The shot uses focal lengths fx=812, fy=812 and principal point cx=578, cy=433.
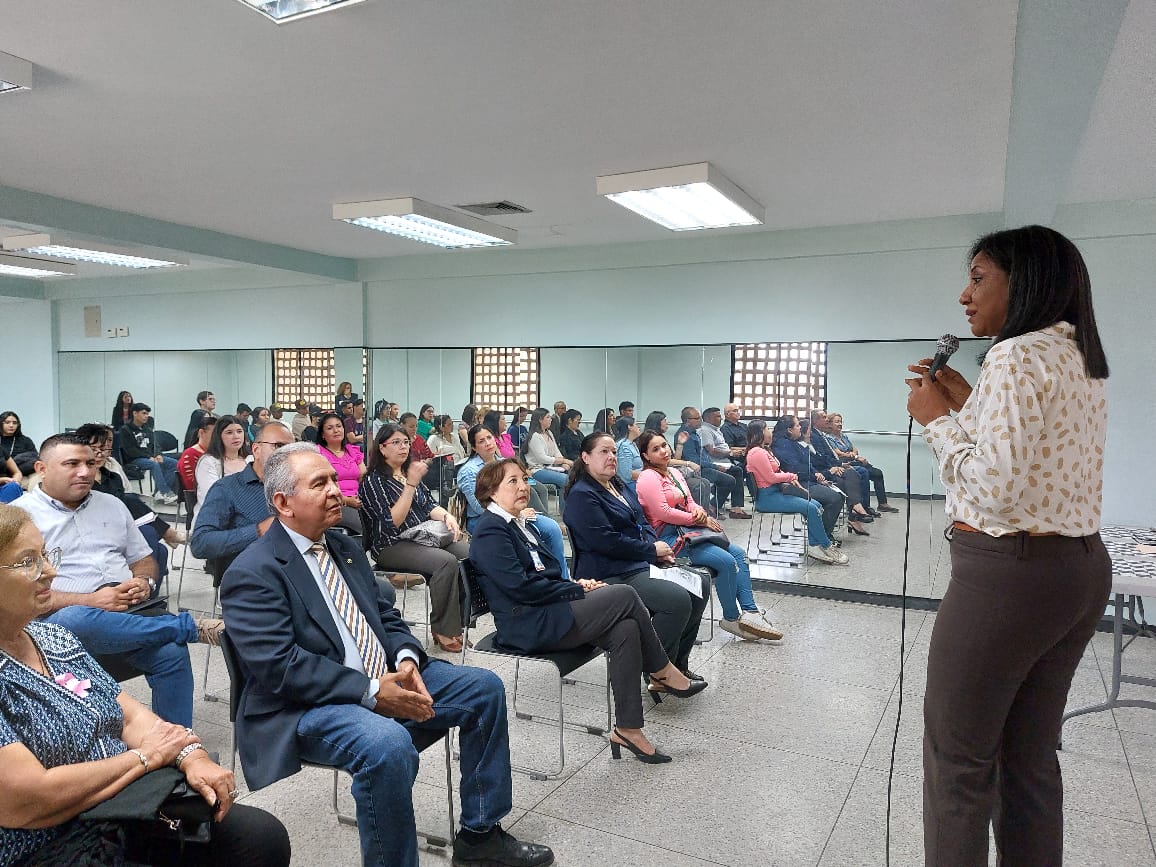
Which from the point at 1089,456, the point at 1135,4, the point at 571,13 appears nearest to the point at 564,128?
the point at 571,13

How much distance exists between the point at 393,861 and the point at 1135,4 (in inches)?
129

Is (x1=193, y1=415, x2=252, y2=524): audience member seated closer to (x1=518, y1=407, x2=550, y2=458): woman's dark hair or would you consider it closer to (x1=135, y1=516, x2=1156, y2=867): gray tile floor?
(x1=135, y1=516, x2=1156, y2=867): gray tile floor

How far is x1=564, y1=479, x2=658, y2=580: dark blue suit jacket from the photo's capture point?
3766mm

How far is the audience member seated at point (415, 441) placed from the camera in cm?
713

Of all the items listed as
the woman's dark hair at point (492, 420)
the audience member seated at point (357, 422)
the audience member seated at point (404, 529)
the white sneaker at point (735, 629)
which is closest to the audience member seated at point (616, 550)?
the white sneaker at point (735, 629)

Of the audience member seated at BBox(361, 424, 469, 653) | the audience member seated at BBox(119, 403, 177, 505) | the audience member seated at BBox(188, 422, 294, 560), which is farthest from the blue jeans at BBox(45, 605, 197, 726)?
the audience member seated at BBox(119, 403, 177, 505)

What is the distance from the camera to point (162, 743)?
1.71m

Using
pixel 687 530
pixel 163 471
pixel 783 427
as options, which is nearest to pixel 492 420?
pixel 783 427

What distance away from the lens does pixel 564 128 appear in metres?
3.70

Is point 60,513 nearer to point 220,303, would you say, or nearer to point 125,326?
point 220,303

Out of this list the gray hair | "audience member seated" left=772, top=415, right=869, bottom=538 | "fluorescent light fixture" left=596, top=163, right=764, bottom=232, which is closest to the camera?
the gray hair

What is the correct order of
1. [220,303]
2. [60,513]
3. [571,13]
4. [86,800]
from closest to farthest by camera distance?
[86,800], [571,13], [60,513], [220,303]

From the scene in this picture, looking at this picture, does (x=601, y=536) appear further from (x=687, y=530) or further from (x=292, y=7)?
(x=292, y=7)

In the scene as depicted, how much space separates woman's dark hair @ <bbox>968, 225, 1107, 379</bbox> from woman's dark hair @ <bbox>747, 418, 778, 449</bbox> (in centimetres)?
447
